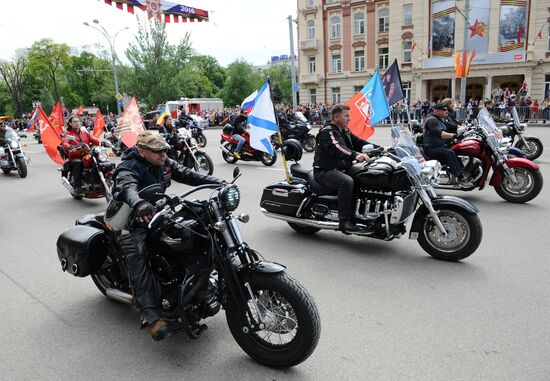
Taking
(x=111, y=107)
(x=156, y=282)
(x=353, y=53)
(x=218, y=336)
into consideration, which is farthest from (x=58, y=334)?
(x=111, y=107)

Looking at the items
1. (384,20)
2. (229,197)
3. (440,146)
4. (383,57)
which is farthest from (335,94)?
(229,197)

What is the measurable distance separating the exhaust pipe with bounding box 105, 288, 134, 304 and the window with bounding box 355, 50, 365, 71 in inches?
1799

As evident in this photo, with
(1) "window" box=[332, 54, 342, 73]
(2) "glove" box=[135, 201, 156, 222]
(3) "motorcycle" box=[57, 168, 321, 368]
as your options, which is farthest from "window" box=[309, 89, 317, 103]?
(2) "glove" box=[135, 201, 156, 222]

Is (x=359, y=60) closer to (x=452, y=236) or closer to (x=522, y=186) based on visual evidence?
(x=522, y=186)

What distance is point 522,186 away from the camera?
24.1ft

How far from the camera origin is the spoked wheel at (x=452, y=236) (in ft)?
15.6

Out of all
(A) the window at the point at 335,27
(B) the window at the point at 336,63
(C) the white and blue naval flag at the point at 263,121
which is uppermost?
(A) the window at the point at 335,27

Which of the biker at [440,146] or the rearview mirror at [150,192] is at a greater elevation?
the rearview mirror at [150,192]

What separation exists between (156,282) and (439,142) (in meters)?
6.08

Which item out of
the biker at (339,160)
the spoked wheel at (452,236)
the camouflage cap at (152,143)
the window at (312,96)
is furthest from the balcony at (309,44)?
the camouflage cap at (152,143)

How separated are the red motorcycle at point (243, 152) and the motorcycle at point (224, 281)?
9.44 m

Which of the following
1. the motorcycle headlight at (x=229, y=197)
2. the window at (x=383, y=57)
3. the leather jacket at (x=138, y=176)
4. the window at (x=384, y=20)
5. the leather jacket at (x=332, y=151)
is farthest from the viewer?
the window at (x=383, y=57)

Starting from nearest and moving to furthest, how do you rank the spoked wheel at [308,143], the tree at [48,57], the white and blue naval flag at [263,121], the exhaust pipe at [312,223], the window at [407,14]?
the exhaust pipe at [312,223] < the white and blue naval flag at [263,121] < the spoked wheel at [308,143] < the window at [407,14] < the tree at [48,57]

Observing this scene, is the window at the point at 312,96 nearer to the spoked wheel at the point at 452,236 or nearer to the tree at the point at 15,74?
the spoked wheel at the point at 452,236
